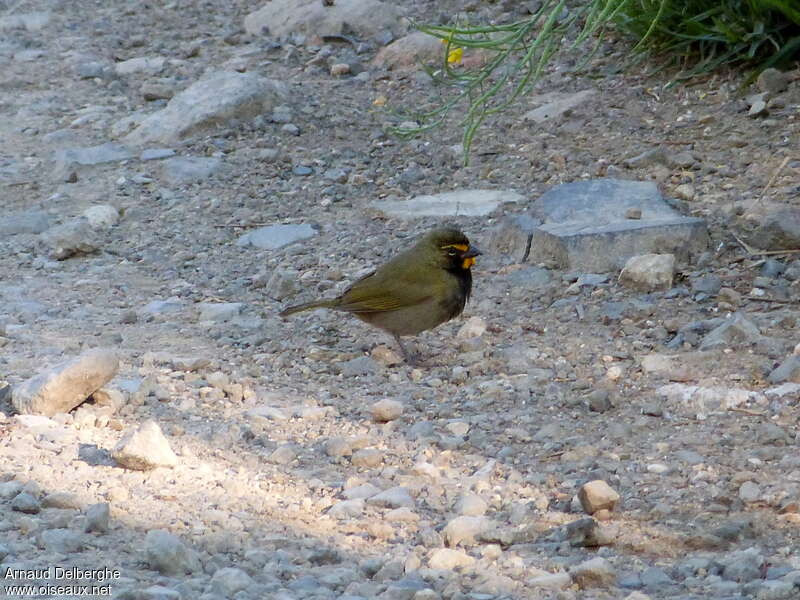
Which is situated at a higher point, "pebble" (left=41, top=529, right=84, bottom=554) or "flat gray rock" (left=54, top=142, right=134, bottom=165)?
"pebble" (left=41, top=529, right=84, bottom=554)

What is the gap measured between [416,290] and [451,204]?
1.54m

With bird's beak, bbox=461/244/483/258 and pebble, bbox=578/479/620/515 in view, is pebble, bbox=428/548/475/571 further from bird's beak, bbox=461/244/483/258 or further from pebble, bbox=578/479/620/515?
bird's beak, bbox=461/244/483/258

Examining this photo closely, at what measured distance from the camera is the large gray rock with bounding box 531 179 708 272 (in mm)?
6441

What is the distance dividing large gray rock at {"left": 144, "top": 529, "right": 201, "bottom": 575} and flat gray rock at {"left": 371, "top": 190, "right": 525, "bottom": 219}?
12.8 feet

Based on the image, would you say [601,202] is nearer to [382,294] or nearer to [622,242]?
[622,242]

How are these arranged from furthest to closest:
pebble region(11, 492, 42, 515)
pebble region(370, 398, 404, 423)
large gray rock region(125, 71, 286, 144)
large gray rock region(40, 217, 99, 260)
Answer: large gray rock region(125, 71, 286, 144), large gray rock region(40, 217, 99, 260), pebble region(370, 398, 404, 423), pebble region(11, 492, 42, 515)

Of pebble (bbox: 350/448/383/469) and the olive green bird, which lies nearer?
pebble (bbox: 350/448/383/469)

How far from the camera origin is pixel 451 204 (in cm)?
737

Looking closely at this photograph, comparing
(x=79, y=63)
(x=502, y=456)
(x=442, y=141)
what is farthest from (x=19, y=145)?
(x=502, y=456)

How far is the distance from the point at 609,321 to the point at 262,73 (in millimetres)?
4532

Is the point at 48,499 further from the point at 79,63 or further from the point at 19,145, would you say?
the point at 79,63

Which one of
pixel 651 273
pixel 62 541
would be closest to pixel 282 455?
pixel 62 541

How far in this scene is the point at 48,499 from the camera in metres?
4.00

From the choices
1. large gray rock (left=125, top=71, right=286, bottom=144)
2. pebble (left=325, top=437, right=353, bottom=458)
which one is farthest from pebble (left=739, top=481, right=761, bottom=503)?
large gray rock (left=125, top=71, right=286, bottom=144)
